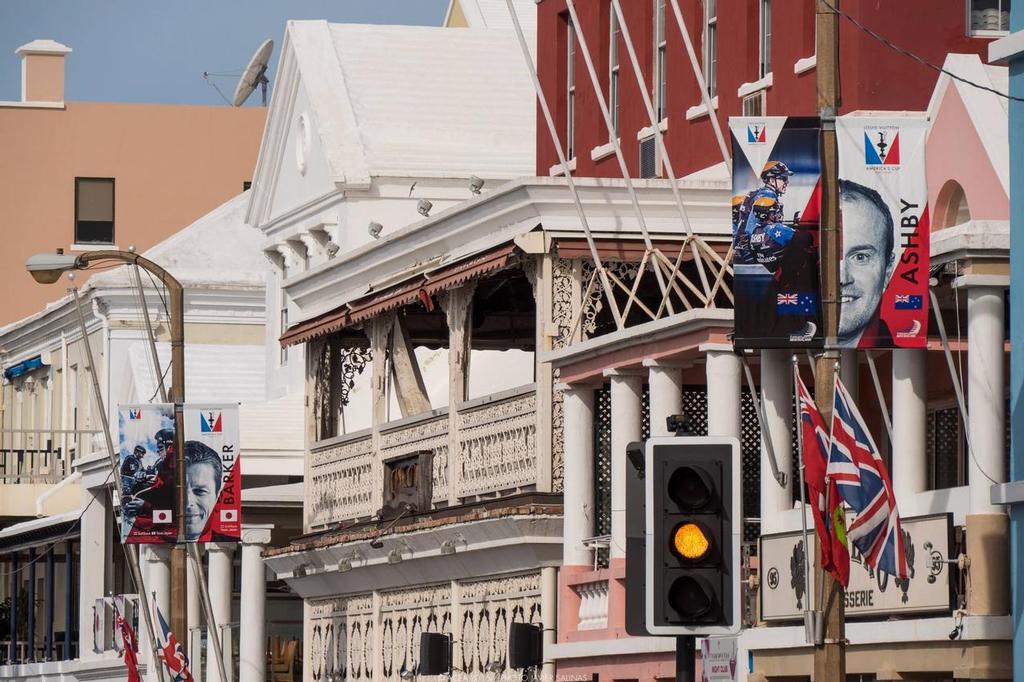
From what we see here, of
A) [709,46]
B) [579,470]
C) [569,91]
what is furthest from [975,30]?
[569,91]

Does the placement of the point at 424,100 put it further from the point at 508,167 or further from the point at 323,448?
the point at 323,448

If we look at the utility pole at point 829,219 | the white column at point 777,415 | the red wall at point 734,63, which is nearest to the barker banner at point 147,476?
the red wall at point 734,63

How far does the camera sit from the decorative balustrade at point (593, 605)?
2503 centimetres

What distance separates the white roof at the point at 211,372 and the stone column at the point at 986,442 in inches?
1156

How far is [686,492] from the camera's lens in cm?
1374

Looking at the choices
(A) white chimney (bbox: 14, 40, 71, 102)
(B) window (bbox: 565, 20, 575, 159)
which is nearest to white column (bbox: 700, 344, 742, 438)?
(B) window (bbox: 565, 20, 575, 159)

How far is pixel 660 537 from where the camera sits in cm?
1363

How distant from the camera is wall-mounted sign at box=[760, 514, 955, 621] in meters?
19.5

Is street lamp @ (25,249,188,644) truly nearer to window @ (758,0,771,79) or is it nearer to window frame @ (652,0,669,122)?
window frame @ (652,0,669,122)

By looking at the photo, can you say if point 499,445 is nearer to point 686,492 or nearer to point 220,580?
point 220,580

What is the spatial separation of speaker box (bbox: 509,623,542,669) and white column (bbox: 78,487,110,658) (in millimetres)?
18911

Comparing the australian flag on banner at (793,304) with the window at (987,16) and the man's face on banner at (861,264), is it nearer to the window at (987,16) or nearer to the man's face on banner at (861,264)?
the man's face on banner at (861,264)

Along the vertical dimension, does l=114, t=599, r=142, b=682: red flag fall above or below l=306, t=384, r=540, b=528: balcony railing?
below

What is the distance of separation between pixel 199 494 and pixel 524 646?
700cm
